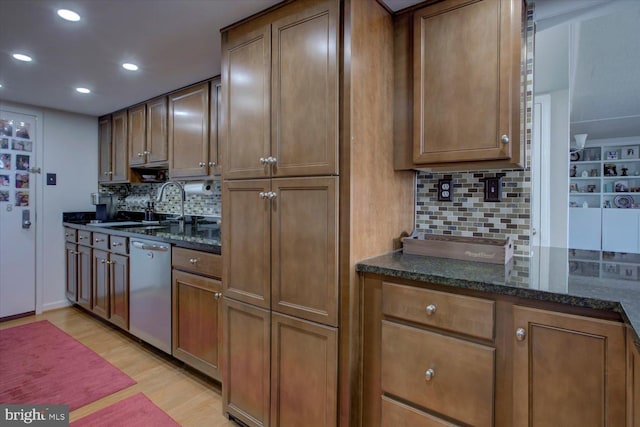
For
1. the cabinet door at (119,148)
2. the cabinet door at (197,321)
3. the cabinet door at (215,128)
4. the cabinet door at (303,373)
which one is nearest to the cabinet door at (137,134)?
the cabinet door at (119,148)

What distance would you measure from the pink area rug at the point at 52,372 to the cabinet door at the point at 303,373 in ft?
4.16

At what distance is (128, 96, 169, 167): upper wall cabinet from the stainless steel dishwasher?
895 millimetres

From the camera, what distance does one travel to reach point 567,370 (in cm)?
101

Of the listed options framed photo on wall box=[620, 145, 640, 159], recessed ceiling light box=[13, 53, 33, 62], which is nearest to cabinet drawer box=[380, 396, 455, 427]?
recessed ceiling light box=[13, 53, 33, 62]

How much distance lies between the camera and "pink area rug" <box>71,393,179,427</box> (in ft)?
5.88

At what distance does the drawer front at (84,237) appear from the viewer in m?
3.25

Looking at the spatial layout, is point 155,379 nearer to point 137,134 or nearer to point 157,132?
point 157,132

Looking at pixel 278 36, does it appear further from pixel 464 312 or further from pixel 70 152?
pixel 70 152

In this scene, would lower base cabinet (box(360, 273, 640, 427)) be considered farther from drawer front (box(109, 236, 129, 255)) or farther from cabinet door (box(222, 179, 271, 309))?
drawer front (box(109, 236, 129, 255))

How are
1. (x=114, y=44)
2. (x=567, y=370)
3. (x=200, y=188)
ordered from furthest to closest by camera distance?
1. (x=200, y=188)
2. (x=114, y=44)
3. (x=567, y=370)

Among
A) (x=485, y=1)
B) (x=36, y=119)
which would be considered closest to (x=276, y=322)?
(x=485, y=1)

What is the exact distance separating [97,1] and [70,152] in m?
2.79

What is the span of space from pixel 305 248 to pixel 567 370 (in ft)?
3.28

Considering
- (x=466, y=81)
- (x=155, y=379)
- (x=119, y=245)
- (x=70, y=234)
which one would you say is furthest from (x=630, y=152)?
(x=70, y=234)
